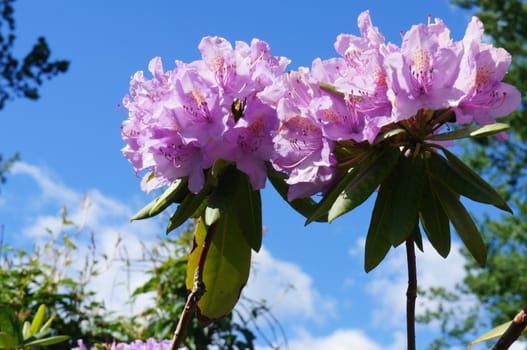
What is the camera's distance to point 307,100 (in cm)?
121

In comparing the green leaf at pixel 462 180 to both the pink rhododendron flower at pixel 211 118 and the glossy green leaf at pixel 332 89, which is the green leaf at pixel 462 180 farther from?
the pink rhododendron flower at pixel 211 118

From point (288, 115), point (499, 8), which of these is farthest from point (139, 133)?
point (499, 8)

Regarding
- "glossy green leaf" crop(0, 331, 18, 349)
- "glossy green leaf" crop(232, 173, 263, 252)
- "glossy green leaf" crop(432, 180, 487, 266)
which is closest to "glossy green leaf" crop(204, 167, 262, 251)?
"glossy green leaf" crop(232, 173, 263, 252)

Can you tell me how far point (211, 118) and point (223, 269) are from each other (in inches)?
13.2

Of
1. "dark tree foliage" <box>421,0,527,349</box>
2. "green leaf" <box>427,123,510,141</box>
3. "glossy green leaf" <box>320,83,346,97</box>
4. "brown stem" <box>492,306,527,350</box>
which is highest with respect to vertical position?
"dark tree foliage" <box>421,0,527,349</box>

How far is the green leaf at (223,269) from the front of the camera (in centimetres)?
139

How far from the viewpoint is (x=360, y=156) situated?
121cm

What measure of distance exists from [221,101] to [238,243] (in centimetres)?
31

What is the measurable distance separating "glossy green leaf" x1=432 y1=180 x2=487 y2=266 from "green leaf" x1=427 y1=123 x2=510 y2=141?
0.10m

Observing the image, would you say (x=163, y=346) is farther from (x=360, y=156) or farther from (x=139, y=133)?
(x=360, y=156)

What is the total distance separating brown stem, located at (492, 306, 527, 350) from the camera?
112 cm

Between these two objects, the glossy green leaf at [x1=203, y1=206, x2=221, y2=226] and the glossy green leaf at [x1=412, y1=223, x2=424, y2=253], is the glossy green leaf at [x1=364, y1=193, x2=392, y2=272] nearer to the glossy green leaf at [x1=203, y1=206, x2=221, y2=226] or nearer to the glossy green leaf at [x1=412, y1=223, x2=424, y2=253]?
the glossy green leaf at [x1=412, y1=223, x2=424, y2=253]

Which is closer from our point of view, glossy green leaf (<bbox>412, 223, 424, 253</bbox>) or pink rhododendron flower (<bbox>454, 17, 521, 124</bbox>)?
pink rhododendron flower (<bbox>454, 17, 521, 124</bbox>)

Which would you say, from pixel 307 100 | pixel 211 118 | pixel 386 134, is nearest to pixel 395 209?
pixel 386 134
